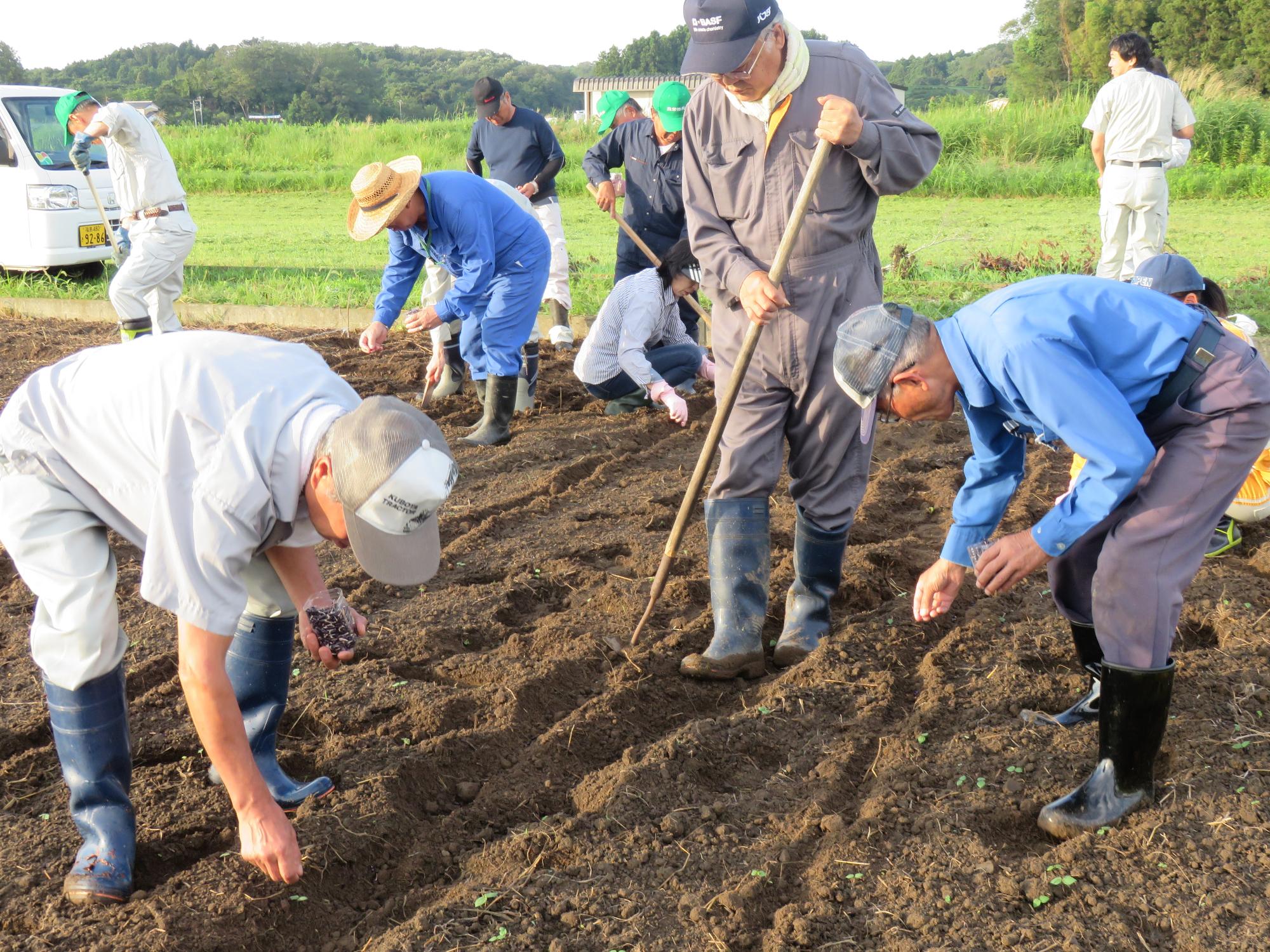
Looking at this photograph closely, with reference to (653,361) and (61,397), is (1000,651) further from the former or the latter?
(653,361)

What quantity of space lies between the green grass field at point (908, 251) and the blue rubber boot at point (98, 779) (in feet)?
21.5

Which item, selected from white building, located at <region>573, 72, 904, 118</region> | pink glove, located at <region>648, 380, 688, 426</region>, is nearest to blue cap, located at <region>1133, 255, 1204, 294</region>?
pink glove, located at <region>648, 380, 688, 426</region>

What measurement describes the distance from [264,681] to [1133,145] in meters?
7.38

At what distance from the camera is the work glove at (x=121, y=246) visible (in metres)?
9.66

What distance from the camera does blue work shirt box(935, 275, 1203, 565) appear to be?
241 centimetres

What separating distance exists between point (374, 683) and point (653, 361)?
3462 millimetres

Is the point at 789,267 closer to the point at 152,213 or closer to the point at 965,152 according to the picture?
the point at 152,213

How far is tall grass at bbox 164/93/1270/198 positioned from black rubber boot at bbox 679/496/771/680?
14.3 meters

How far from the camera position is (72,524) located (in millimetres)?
2502

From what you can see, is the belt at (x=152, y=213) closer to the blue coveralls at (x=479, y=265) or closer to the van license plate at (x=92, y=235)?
the blue coveralls at (x=479, y=265)

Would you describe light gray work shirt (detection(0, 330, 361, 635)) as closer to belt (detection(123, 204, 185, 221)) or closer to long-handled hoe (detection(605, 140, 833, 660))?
long-handled hoe (detection(605, 140, 833, 660))

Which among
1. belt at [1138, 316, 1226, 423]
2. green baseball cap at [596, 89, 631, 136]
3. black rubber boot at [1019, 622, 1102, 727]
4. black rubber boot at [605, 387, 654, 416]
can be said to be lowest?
black rubber boot at [605, 387, 654, 416]

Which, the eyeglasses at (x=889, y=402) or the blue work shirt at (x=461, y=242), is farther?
the blue work shirt at (x=461, y=242)

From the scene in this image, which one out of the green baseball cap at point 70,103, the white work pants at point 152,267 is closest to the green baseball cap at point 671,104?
the white work pants at point 152,267
